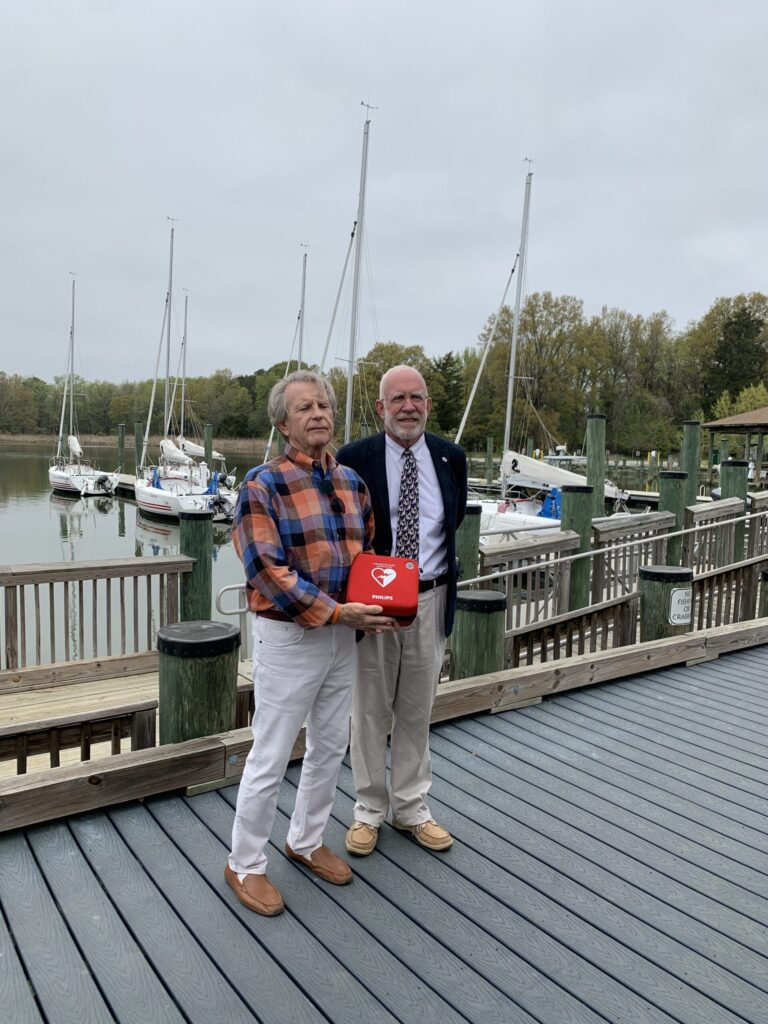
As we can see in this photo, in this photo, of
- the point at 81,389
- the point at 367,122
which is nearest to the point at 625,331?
the point at 367,122

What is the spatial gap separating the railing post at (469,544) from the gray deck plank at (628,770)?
6.74ft

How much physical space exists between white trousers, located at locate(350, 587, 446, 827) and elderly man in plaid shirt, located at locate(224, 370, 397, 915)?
30cm

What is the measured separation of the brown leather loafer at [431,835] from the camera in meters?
2.87

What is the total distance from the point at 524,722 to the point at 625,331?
60.0 metres

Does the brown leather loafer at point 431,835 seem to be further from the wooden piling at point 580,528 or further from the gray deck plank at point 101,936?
the wooden piling at point 580,528

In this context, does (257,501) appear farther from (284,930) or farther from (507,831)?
(507,831)

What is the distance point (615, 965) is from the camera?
2264mm

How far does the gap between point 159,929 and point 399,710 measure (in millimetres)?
1098

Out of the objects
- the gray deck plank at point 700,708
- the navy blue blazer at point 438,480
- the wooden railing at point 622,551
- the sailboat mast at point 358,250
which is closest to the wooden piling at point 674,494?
the wooden railing at point 622,551

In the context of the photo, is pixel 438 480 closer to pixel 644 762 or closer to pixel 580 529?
pixel 644 762

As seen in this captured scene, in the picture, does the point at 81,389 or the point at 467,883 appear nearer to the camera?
the point at 467,883

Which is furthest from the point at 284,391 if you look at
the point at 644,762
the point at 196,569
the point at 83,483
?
the point at 83,483

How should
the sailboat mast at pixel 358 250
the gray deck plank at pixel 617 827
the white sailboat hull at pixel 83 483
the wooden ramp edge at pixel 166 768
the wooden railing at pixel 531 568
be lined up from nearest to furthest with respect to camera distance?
1. the gray deck plank at pixel 617 827
2. the wooden ramp edge at pixel 166 768
3. the wooden railing at pixel 531 568
4. the sailboat mast at pixel 358 250
5. the white sailboat hull at pixel 83 483

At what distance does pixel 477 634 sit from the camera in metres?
4.50
